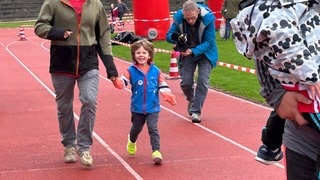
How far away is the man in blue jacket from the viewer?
31.0 ft

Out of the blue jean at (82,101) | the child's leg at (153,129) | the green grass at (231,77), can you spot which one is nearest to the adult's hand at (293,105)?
the blue jean at (82,101)

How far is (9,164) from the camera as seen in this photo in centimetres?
742

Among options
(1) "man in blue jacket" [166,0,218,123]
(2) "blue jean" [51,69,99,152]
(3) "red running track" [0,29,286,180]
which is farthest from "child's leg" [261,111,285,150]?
(1) "man in blue jacket" [166,0,218,123]

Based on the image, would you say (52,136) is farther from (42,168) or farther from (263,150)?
(263,150)

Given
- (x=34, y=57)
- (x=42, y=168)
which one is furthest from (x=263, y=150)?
(x=34, y=57)

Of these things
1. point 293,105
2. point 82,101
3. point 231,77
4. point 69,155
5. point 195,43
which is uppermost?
point 293,105

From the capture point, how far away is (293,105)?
2670mm

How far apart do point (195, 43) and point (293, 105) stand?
6.99 m

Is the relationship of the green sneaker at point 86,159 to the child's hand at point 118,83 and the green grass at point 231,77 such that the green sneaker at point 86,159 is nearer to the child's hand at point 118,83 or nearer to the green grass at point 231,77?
the child's hand at point 118,83

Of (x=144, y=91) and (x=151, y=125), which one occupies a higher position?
(x=144, y=91)

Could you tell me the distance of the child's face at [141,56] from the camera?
732cm

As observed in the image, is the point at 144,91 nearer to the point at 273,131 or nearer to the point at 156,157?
the point at 156,157

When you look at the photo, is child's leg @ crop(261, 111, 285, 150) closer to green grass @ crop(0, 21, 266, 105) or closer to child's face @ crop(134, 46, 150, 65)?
child's face @ crop(134, 46, 150, 65)

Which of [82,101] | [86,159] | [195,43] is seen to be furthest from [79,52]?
[195,43]
